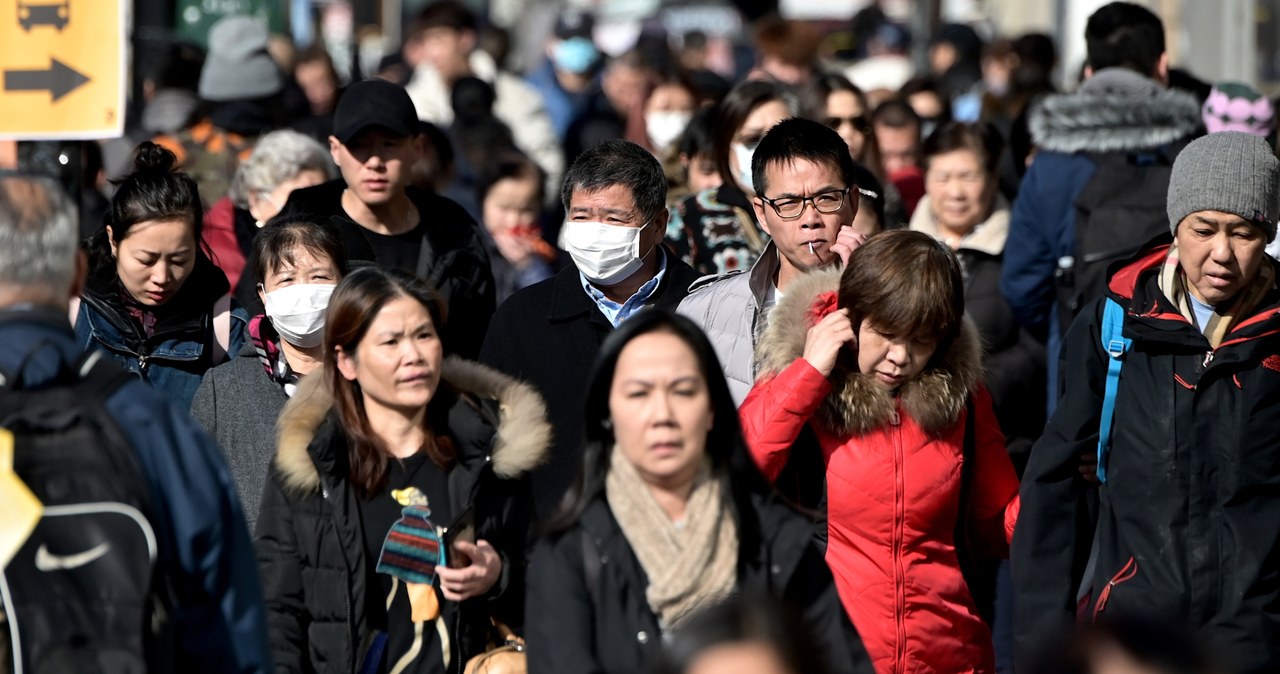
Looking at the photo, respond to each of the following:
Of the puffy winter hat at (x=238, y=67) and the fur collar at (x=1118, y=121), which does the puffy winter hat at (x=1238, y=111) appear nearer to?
the fur collar at (x=1118, y=121)

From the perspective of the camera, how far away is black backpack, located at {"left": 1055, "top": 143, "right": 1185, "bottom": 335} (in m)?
7.95

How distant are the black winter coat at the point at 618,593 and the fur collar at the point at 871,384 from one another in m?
1.00

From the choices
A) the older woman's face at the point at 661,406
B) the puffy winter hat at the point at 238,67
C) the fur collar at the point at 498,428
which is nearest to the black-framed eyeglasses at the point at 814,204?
the fur collar at the point at 498,428

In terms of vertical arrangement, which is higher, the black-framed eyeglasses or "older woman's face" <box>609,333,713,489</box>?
the black-framed eyeglasses

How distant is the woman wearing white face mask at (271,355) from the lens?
6.11 meters

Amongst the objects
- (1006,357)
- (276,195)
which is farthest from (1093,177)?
(276,195)

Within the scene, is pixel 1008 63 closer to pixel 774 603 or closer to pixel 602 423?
pixel 602 423

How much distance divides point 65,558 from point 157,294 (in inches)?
112

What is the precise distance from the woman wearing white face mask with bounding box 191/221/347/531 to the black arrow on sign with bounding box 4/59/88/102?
1869 mm

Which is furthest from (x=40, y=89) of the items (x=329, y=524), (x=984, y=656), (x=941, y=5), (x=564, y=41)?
(x=941, y=5)

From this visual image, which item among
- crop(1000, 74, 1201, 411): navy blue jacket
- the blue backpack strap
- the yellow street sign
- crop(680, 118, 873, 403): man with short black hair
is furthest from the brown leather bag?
crop(1000, 74, 1201, 411): navy blue jacket

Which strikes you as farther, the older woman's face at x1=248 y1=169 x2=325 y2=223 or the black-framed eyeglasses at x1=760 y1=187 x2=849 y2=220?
the older woman's face at x1=248 y1=169 x2=325 y2=223

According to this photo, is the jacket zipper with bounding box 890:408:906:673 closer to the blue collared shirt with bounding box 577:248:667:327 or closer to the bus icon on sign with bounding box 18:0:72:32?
the blue collared shirt with bounding box 577:248:667:327

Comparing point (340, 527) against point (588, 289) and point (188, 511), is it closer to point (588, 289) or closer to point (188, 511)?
point (188, 511)
